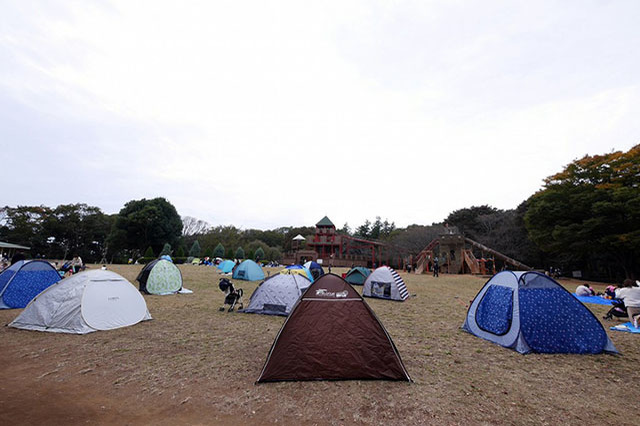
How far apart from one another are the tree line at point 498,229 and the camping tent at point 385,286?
17.3 m

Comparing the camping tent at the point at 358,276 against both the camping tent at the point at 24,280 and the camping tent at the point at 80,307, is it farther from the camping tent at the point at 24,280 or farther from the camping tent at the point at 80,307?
the camping tent at the point at 24,280

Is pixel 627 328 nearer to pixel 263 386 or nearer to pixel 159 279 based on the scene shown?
pixel 263 386

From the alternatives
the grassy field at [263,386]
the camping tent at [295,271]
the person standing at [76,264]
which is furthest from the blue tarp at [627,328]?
the person standing at [76,264]

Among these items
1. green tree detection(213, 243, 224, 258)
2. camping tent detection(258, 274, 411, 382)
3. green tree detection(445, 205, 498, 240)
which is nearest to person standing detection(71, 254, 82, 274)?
camping tent detection(258, 274, 411, 382)

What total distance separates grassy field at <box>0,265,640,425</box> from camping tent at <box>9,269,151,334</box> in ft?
1.11

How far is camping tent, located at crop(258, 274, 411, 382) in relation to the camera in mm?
4242

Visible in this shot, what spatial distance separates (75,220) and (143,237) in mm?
11637

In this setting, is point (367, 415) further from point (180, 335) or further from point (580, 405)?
point (180, 335)

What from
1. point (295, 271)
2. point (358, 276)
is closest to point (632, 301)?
point (295, 271)

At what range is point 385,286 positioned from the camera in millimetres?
12609

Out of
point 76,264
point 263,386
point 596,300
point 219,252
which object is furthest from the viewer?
point 219,252

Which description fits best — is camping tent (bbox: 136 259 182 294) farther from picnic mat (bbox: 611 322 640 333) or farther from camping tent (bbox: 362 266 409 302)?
picnic mat (bbox: 611 322 640 333)

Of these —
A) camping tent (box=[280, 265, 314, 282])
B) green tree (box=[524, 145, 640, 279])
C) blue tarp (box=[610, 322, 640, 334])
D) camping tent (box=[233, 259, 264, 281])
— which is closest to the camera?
blue tarp (box=[610, 322, 640, 334])

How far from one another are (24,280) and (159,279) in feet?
13.8
